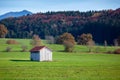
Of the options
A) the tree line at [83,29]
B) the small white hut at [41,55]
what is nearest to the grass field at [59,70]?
the small white hut at [41,55]

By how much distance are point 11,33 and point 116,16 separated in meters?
57.0

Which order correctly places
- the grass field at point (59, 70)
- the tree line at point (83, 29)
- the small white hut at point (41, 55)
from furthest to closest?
the tree line at point (83, 29) < the small white hut at point (41, 55) < the grass field at point (59, 70)

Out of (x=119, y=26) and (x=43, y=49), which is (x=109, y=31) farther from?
(x=43, y=49)

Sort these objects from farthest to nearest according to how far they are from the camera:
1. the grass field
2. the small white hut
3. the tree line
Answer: the tree line
the small white hut
the grass field

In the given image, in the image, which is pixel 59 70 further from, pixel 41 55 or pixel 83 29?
pixel 83 29

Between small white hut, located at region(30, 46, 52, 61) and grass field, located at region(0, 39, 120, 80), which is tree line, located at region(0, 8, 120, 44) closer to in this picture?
small white hut, located at region(30, 46, 52, 61)

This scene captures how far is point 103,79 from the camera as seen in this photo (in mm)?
35969

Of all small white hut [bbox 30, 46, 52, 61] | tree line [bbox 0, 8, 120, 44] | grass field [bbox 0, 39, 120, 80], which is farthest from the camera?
tree line [bbox 0, 8, 120, 44]

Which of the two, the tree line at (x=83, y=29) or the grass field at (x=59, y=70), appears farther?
the tree line at (x=83, y=29)

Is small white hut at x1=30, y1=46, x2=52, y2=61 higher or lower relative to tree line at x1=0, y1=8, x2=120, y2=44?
lower

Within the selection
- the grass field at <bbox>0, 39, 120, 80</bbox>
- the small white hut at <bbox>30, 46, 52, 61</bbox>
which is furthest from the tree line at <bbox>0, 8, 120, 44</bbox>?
the grass field at <bbox>0, 39, 120, 80</bbox>

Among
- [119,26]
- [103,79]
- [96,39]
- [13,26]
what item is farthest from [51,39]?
[103,79]

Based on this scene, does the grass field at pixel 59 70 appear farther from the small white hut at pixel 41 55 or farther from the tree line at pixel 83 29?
the tree line at pixel 83 29

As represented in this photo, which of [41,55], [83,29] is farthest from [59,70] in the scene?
[83,29]
